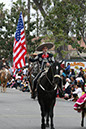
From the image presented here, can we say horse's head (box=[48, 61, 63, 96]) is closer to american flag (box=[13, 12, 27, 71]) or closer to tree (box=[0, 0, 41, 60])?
american flag (box=[13, 12, 27, 71])

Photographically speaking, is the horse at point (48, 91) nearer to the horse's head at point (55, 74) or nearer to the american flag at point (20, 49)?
the horse's head at point (55, 74)

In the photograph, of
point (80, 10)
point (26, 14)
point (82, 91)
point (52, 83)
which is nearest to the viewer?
point (52, 83)

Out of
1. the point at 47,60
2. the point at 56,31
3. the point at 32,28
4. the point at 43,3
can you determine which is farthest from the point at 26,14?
the point at 47,60

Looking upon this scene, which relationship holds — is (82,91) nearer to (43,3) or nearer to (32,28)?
(43,3)

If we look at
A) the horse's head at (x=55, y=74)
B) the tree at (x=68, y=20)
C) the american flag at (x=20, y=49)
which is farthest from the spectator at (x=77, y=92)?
the horse's head at (x=55, y=74)

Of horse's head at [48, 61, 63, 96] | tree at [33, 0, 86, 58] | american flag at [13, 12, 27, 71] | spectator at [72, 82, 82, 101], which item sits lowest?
spectator at [72, 82, 82, 101]

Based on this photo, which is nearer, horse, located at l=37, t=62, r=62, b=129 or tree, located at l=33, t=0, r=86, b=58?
horse, located at l=37, t=62, r=62, b=129

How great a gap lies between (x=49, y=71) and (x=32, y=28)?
36.6 m

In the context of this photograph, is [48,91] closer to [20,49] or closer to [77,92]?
[20,49]

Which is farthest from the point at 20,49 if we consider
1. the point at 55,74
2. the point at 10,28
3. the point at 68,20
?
the point at 10,28

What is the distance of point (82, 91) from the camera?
21.3 metres

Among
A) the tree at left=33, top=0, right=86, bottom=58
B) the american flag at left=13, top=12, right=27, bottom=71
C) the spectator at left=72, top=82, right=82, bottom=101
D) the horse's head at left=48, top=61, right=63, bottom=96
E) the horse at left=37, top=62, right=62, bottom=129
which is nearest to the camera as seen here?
the horse's head at left=48, top=61, right=63, bottom=96

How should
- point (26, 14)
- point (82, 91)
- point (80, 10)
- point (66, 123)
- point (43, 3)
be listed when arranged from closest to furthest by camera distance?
1. point (66, 123)
2. point (82, 91)
3. point (80, 10)
4. point (43, 3)
5. point (26, 14)

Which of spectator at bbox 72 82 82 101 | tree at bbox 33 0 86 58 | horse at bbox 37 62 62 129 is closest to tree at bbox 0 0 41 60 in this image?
tree at bbox 33 0 86 58
